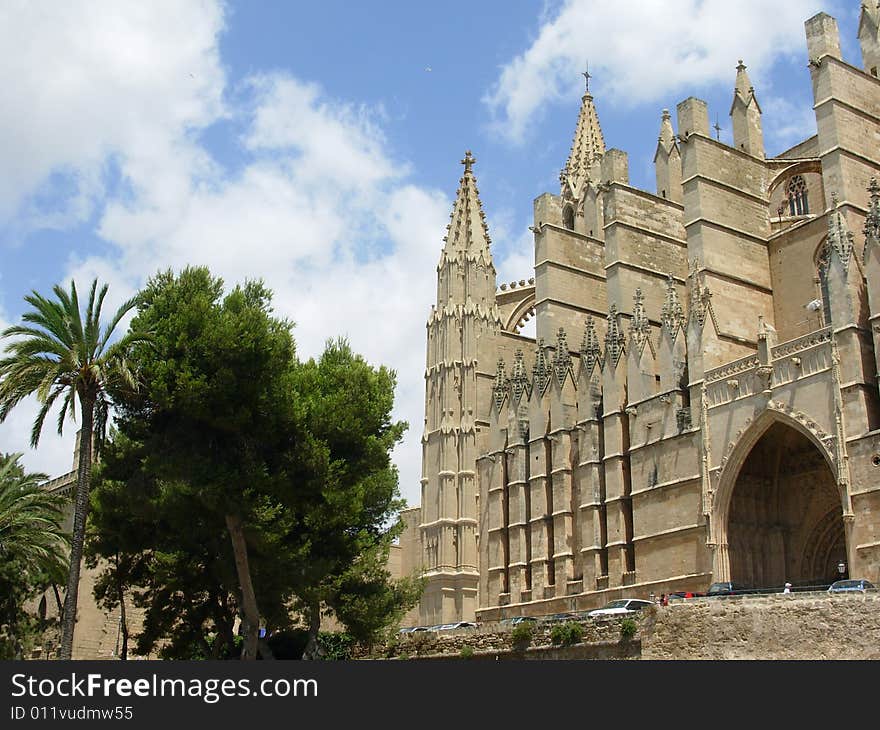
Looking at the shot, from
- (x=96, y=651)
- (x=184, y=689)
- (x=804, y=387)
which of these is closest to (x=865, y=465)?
(x=804, y=387)

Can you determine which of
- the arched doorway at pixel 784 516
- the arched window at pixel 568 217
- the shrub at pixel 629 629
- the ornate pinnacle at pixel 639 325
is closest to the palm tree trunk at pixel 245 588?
the shrub at pixel 629 629

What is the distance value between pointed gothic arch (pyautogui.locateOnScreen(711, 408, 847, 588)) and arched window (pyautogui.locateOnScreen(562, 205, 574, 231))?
17.9 metres

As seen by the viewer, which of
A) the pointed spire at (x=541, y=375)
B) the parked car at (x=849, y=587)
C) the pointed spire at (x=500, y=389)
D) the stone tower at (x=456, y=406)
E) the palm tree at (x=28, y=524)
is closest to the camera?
the parked car at (x=849, y=587)

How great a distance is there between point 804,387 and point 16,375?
16346 mm

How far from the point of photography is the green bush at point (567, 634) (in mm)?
21172

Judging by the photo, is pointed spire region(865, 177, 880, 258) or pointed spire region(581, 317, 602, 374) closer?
pointed spire region(865, 177, 880, 258)

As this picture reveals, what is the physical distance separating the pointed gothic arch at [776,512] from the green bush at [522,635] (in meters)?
5.51

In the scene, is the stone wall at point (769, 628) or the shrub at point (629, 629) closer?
the stone wall at point (769, 628)

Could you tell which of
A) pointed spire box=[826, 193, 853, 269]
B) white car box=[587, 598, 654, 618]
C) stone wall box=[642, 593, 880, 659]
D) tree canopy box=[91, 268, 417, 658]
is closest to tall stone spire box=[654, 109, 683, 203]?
pointed spire box=[826, 193, 853, 269]

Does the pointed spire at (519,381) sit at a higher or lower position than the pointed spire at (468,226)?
lower

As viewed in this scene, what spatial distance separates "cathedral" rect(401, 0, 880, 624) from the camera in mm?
24750

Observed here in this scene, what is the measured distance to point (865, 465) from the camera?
2275cm

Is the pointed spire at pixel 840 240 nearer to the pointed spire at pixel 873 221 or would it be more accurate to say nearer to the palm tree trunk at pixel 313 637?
the pointed spire at pixel 873 221

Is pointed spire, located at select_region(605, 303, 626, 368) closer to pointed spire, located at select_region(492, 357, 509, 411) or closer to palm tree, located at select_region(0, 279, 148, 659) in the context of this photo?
pointed spire, located at select_region(492, 357, 509, 411)
